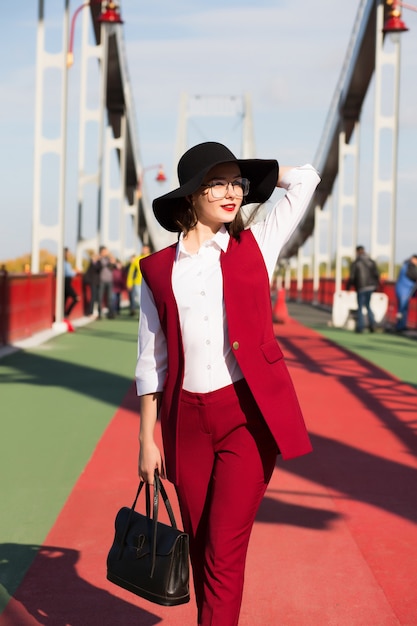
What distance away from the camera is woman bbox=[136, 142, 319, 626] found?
116 inches

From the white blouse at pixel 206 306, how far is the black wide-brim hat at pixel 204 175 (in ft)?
0.22

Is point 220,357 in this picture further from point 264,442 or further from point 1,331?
point 1,331

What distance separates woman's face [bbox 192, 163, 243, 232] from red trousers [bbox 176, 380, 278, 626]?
1.54 ft

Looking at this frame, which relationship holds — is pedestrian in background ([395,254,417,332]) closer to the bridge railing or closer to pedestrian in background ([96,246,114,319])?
the bridge railing

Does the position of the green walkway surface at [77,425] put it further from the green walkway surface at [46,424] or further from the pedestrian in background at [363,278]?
the pedestrian in background at [363,278]

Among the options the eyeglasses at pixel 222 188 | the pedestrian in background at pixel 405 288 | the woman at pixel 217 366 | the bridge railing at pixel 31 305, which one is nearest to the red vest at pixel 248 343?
the woman at pixel 217 366

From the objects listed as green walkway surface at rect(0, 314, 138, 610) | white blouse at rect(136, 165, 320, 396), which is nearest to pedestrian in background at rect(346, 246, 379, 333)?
green walkway surface at rect(0, 314, 138, 610)

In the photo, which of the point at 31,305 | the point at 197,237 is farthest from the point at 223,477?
the point at 31,305

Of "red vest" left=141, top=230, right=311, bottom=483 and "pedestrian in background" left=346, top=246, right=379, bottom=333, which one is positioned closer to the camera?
"red vest" left=141, top=230, right=311, bottom=483

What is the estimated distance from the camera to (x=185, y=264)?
3.06 metres

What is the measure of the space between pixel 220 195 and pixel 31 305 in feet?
50.7

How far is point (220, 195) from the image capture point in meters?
3.02

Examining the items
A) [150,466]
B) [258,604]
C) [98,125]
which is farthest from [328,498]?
[98,125]

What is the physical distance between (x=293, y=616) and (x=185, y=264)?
145 cm
